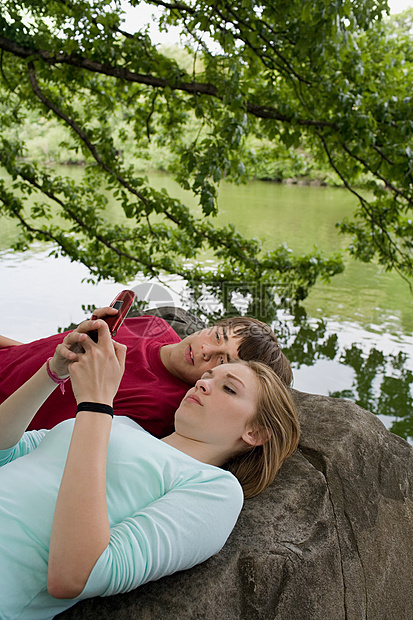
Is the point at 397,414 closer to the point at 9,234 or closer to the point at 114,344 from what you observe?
the point at 114,344

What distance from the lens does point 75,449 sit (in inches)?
52.2

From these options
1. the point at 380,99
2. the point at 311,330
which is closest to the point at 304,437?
the point at 380,99

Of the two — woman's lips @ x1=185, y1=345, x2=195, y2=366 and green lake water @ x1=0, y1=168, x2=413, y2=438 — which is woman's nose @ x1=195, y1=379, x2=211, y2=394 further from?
green lake water @ x1=0, y1=168, x2=413, y2=438

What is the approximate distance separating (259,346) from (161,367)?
45 centimetres

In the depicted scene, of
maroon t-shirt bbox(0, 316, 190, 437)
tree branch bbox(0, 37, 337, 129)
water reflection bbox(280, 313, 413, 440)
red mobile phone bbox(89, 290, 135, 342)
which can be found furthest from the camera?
water reflection bbox(280, 313, 413, 440)

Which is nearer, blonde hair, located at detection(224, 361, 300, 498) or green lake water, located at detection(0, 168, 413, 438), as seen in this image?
blonde hair, located at detection(224, 361, 300, 498)

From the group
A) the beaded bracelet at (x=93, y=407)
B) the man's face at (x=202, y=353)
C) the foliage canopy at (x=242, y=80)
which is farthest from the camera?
the foliage canopy at (x=242, y=80)

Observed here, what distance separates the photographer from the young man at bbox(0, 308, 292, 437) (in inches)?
85.4

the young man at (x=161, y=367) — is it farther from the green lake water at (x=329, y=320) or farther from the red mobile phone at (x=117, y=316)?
the green lake water at (x=329, y=320)

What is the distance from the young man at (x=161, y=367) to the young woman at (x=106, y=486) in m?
0.37

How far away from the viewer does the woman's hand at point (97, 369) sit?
139 centimetres

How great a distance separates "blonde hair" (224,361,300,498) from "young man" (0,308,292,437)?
1.17 ft

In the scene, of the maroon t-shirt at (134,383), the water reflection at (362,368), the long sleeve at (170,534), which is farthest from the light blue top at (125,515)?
the water reflection at (362,368)

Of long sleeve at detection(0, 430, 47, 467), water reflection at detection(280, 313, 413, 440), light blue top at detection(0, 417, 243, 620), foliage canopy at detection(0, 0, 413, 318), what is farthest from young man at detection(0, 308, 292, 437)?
water reflection at detection(280, 313, 413, 440)
